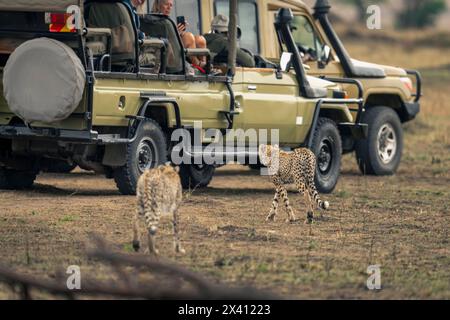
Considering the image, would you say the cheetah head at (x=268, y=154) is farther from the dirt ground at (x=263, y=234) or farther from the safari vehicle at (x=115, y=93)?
the safari vehicle at (x=115, y=93)

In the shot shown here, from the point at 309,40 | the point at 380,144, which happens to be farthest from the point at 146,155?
the point at 380,144

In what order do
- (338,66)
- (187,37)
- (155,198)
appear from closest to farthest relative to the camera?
(155,198), (187,37), (338,66)

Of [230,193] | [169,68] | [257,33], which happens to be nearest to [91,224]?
[169,68]

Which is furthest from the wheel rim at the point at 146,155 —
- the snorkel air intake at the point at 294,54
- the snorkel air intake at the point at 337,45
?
the snorkel air intake at the point at 337,45

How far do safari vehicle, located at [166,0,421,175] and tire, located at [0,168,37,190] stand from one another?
2539mm


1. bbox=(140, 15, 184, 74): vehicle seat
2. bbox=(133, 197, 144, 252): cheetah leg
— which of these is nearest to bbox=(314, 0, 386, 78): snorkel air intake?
bbox=(140, 15, 184, 74): vehicle seat

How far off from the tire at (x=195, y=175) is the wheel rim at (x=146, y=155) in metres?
1.39

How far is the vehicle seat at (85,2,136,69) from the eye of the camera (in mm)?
13188

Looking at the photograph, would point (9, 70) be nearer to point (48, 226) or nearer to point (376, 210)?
point (48, 226)

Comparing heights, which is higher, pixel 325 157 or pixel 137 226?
pixel 137 226

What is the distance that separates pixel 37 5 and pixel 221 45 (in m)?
2.90

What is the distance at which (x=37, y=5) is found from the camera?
1270cm

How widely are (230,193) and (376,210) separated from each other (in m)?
2.09

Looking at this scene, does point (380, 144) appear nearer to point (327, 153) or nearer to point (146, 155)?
point (327, 153)
